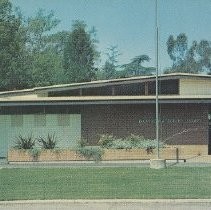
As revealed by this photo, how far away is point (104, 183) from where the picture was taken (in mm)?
15938

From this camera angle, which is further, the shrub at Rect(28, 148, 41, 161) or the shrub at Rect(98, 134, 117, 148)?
the shrub at Rect(98, 134, 117, 148)

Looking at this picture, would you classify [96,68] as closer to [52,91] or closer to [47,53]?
[47,53]

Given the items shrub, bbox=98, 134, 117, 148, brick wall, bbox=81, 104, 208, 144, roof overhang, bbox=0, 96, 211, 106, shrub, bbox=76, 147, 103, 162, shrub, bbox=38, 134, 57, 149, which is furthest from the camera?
brick wall, bbox=81, 104, 208, 144

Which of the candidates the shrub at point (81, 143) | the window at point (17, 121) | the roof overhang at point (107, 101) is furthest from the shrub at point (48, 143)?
the window at point (17, 121)

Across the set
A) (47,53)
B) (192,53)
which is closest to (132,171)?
(47,53)

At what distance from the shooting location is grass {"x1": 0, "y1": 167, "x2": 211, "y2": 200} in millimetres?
13711

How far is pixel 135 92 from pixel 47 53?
56.3 m

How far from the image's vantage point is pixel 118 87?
27.9 metres

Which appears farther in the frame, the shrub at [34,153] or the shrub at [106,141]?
the shrub at [106,141]

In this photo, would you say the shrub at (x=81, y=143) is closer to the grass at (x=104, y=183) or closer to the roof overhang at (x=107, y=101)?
the roof overhang at (x=107, y=101)

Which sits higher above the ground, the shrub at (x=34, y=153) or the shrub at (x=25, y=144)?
the shrub at (x=25, y=144)

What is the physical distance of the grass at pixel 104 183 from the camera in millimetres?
13711

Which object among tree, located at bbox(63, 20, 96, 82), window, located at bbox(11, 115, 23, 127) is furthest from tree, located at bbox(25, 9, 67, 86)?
window, located at bbox(11, 115, 23, 127)

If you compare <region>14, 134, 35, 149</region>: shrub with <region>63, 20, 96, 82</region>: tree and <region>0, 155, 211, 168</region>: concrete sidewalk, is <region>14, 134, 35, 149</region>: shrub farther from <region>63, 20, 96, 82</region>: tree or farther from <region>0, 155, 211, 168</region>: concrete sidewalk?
<region>63, 20, 96, 82</region>: tree
